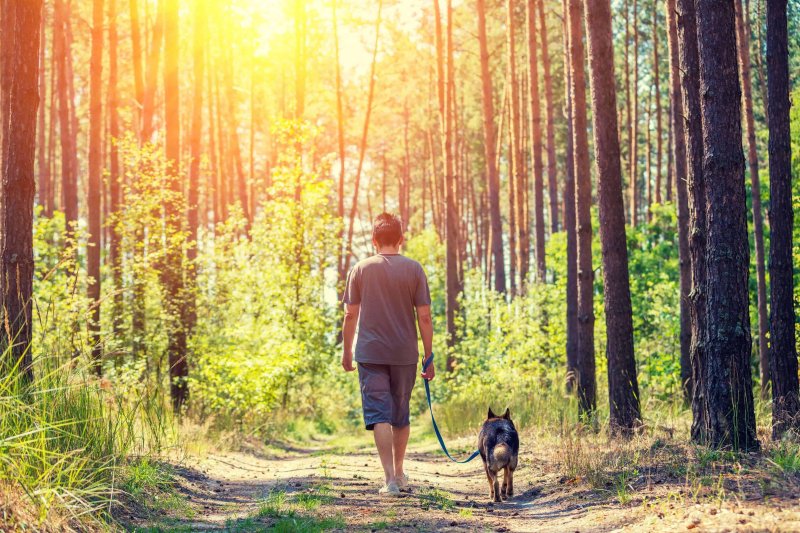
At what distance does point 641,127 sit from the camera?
49625 millimetres

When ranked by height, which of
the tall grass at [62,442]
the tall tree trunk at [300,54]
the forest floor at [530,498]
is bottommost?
the forest floor at [530,498]

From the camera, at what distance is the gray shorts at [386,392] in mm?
7215

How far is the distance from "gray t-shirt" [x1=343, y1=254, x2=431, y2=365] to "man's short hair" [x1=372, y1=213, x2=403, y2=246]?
14cm

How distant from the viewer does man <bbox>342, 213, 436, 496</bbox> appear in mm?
7234

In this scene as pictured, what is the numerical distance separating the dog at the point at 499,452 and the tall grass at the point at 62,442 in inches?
127

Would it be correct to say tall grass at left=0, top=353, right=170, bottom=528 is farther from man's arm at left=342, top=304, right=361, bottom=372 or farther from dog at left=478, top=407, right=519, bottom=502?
dog at left=478, top=407, right=519, bottom=502

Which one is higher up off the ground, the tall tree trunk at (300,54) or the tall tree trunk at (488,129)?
the tall tree trunk at (300,54)

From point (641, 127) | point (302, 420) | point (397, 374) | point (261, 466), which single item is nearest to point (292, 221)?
point (302, 420)

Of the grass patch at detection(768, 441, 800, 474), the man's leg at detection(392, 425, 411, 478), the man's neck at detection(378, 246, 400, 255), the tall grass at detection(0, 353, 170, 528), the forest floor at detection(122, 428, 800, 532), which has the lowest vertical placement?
the forest floor at detection(122, 428, 800, 532)

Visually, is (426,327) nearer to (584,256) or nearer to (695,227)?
(695,227)

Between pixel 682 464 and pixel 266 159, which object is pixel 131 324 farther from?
pixel 266 159

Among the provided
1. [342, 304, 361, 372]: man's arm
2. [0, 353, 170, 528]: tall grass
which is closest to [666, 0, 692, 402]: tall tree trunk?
[342, 304, 361, 372]: man's arm

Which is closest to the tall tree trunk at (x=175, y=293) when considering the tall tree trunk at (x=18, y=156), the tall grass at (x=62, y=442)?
the tall tree trunk at (x=18, y=156)

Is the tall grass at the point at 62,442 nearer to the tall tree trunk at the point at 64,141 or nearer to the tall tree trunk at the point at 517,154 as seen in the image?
the tall tree trunk at the point at 64,141
